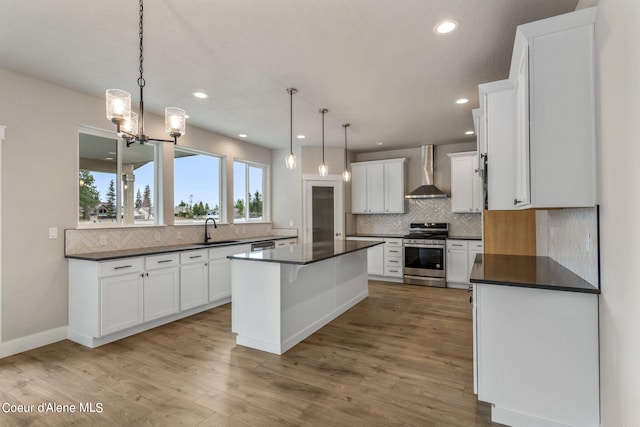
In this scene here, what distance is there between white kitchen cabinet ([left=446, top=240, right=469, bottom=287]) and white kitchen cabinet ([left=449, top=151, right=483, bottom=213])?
2.26 feet

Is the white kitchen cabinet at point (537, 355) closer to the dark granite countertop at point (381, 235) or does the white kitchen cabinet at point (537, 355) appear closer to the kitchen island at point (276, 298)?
the kitchen island at point (276, 298)

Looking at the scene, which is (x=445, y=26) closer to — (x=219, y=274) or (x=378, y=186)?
(x=219, y=274)

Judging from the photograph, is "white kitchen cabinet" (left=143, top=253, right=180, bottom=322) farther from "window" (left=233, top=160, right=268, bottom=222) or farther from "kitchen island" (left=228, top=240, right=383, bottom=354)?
"window" (left=233, top=160, right=268, bottom=222)

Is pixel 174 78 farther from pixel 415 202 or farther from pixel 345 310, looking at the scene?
pixel 415 202

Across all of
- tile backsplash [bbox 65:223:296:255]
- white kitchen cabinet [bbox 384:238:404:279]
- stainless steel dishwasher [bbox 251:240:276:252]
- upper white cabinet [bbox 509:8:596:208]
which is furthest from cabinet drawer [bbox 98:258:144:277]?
white kitchen cabinet [bbox 384:238:404:279]

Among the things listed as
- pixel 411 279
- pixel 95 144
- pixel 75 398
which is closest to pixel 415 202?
pixel 411 279

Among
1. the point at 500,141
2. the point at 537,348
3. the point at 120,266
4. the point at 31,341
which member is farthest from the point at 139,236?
the point at 537,348

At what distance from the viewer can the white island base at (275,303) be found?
3115 mm

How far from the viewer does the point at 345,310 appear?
14.5ft

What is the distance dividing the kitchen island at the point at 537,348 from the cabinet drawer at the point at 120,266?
3.44 m

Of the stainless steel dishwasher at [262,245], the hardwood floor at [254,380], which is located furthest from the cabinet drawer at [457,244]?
the stainless steel dishwasher at [262,245]

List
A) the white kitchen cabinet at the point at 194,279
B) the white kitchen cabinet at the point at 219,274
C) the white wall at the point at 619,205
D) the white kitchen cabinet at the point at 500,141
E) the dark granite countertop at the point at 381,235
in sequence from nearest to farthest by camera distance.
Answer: the white wall at the point at 619,205
the white kitchen cabinet at the point at 500,141
the white kitchen cabinet at the point at 194,279
the white kitchen cabinet at the point at 219,274
the dark granite countertop at the point at 381,235

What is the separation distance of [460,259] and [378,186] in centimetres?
219

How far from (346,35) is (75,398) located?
343 cm
